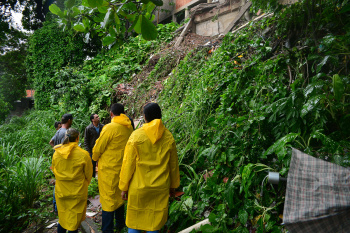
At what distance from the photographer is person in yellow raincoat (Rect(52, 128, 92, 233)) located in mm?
3266

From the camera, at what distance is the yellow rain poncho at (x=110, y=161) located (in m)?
3.47

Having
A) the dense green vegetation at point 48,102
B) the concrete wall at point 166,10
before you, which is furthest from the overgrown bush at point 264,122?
the concrete wall at point 166,10

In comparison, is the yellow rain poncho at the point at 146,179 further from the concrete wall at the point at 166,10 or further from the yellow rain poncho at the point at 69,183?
the concrete wall at the point at 166,10

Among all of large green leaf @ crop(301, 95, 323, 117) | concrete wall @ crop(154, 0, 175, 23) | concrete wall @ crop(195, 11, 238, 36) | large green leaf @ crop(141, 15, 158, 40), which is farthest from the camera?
concrete wall @ crop(154, 0, 175, 23)

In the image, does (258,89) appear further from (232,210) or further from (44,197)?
(44,197)

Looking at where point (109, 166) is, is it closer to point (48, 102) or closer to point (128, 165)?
point (128, 165)

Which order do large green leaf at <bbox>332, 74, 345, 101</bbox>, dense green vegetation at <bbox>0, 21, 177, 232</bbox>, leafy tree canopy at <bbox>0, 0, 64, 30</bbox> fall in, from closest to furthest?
large green leaf at <bbox>332, 74, 345, 101</bbox>, dense green vegetation at <bbox>0, 21, 177, 232</bbox>, leafy tree canopy at <bbox>0, 0, 64, 30</bbox>

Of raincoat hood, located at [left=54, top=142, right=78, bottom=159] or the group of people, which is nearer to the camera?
the group of people

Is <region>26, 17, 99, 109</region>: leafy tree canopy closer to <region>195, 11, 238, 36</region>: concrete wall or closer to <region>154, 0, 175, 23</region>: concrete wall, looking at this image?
<region>154, 0, 175, 23</region>: concrete wall

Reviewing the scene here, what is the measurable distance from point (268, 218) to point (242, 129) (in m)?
1.09

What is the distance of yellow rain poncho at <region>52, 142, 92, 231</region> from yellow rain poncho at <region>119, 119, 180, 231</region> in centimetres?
93

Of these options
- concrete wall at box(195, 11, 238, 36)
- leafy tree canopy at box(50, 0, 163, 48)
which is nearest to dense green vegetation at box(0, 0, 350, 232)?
leafy tree canopy at box(50, 0, 163, 48)

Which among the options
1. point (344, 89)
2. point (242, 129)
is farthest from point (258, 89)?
point (344, 89)

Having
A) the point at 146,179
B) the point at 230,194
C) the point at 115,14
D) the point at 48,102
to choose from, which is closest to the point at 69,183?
the point at 146,179
